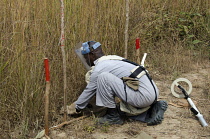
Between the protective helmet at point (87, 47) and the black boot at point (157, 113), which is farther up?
the protective helmet at point (87, 47)

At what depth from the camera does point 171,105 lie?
4.04m

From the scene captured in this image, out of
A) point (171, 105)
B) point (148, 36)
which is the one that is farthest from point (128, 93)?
point (148, 36)

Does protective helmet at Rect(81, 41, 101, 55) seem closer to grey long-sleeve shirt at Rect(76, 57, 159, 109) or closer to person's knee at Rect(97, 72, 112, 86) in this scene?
grey long-sleeve shirt at Rect(76, 57, 159, 109)

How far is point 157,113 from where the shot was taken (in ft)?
11.5

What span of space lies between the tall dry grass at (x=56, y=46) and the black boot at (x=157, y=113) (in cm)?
94

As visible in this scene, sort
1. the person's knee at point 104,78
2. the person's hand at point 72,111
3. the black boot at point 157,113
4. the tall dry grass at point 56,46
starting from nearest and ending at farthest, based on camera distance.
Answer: the tall dry grass at point 56,46
the person's knee at point 104,78
the black boot at point 157,113
the person's hand at point 72,111

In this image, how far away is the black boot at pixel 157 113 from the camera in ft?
11.4

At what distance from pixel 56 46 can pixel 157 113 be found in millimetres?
1291

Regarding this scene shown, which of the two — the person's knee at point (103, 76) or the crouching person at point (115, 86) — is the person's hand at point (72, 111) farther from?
the person's knee at point (103, 76)

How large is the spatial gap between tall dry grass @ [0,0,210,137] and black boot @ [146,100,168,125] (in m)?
0.94

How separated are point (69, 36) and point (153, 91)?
1186 millimetres

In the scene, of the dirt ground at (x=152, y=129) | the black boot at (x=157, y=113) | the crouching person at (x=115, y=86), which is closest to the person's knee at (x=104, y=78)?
the crouching person at (x=115, y=86)

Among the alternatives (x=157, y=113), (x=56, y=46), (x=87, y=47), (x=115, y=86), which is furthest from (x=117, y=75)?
(x=56, y=46)

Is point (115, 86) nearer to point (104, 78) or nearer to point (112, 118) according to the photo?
point (104, 78)
